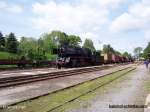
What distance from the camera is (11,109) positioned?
1004cm

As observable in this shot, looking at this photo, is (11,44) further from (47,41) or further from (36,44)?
(47,41)

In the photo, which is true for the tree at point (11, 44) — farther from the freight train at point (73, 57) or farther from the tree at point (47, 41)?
the freight train at point (73, 57)

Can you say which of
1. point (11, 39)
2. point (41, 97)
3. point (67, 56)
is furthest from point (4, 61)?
point (11, 39)

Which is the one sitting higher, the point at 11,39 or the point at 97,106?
the point at 11,39

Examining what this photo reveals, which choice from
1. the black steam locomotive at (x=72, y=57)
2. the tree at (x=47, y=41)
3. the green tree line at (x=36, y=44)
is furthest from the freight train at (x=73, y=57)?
the tree at (x=47, y=41)

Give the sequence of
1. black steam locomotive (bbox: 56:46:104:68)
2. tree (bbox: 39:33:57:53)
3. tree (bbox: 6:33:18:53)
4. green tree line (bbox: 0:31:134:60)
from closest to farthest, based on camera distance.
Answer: black steam locomotive (bbox: 56:46:104:68), green tree line (bbox: 0:31:134:60), tree (bbox: 6:33:18:53), tree (bbox: 39:33:57:53)

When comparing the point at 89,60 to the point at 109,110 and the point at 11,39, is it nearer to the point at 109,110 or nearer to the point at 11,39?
the point at 109,110

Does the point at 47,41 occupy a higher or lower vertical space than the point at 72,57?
higher

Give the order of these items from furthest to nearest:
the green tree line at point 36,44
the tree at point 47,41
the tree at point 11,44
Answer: the tree at point 47,41, the tree at point 11,44, the green tree line at point 36,44

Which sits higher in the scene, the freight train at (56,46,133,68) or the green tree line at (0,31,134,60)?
the green tree line at (0,31,134,60)

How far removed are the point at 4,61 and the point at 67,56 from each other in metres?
8.96

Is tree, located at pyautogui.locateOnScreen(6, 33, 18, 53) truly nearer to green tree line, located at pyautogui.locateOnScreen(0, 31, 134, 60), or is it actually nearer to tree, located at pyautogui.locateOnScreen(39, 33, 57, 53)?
green tree line, located at pyautogui.locateOnScreen(0, 31, 134, 60)

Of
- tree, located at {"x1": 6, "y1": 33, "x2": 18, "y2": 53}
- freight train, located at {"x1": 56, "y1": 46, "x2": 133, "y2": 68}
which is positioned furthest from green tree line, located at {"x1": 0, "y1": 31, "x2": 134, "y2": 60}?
freight train, located at {"x1": 56, "y1": 46, "x2": 133, "y2": 68}

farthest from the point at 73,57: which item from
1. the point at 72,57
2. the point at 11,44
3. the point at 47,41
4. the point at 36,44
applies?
the point at 47,41
